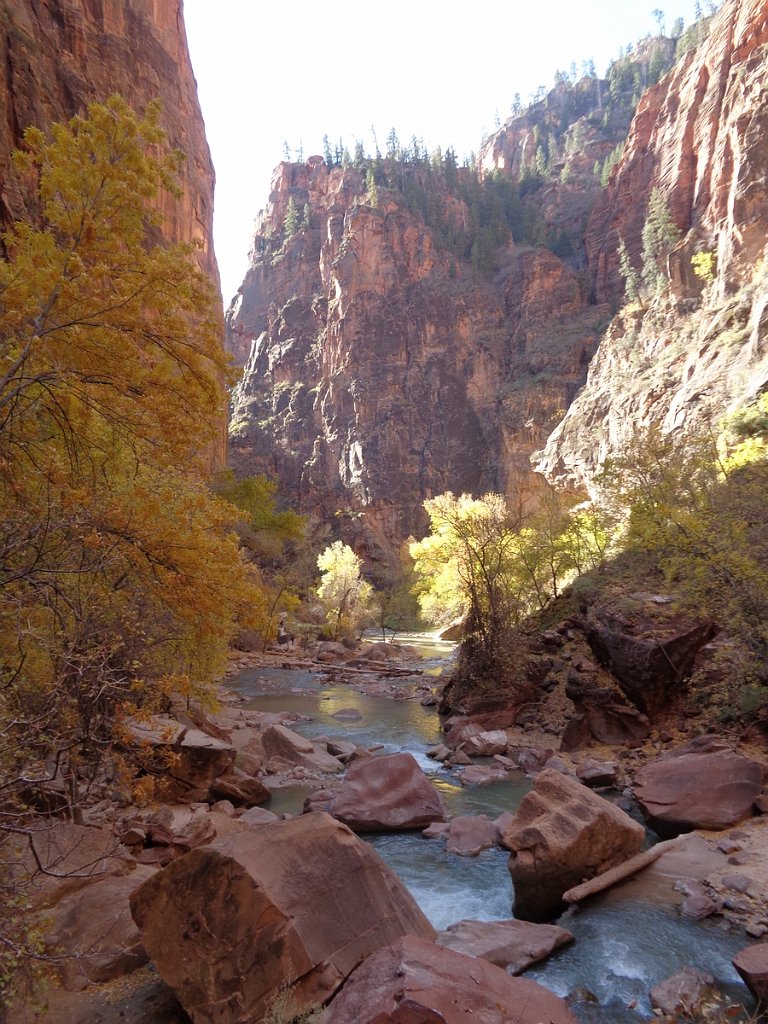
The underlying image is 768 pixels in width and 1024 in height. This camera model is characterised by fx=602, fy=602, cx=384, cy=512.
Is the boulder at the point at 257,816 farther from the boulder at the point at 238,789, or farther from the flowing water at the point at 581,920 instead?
the flowing water at the point at 581,920

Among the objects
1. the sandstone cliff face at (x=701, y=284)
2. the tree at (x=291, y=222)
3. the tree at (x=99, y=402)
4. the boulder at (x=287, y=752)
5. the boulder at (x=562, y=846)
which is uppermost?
the tree at (x=291, y=222)

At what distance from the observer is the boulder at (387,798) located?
383 inches

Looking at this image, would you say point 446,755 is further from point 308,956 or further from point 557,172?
point 557,172

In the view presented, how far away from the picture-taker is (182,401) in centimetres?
666

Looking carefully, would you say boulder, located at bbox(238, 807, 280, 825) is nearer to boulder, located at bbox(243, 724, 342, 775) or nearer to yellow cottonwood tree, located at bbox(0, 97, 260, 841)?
boulder, located at bbox(243, 724, 342, 775)

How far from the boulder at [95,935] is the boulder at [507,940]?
2.98 m

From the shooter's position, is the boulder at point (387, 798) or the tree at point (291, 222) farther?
the tree at point (291, 222)

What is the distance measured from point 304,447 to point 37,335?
7639cm

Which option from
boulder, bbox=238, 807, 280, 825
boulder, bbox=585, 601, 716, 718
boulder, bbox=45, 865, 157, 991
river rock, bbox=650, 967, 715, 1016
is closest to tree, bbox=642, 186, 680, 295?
boulder, bbox=585, 601, 716, 718

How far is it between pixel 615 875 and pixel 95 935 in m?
5.73

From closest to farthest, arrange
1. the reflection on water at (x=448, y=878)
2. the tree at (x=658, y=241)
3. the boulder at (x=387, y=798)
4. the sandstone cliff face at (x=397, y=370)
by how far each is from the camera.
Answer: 1. the reflection on water at (x=448, y=878)
2. the boulder at (x=387, y=798)
3. the tree at (x=658, y=241)
4. the sandstone cliff face at (x=397, y=370)

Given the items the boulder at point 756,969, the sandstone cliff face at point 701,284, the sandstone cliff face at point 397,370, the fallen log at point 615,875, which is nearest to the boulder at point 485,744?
the fallen log at point 615,875

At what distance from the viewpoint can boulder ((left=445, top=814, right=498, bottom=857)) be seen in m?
8.91

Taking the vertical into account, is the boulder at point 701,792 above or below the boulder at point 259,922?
below
